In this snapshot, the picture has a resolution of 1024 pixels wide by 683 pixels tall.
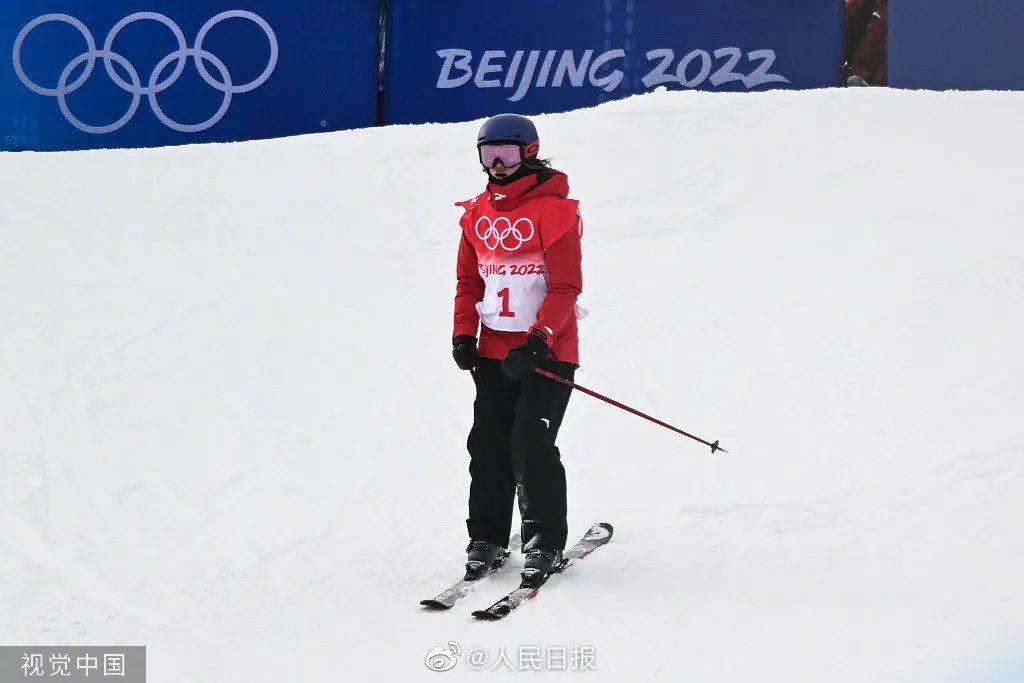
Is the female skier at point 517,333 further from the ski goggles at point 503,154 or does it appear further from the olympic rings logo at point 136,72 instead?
the olympic rings logo at point 136,72

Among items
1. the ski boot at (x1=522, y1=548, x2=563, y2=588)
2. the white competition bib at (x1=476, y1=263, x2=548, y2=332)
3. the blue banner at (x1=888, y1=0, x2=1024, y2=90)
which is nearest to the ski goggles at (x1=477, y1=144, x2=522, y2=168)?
the white competition bib at (x1=476, y1=263, x2=548, y2=332)

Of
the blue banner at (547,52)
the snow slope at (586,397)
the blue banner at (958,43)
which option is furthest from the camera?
the blue banner at (958,43)

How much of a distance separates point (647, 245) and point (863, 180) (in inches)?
78.8

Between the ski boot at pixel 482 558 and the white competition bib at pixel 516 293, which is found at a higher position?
the white competition bib at pixel 516 293

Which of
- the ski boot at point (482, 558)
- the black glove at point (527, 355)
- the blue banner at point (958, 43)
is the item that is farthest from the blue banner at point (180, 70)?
the black glove at point (527, 355)

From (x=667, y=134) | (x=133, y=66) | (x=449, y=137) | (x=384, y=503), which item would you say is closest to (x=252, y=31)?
(x=133, y=66)

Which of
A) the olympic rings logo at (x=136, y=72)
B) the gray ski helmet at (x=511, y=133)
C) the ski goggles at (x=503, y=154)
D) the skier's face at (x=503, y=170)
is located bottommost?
the skier's face at (x=503, y=170)

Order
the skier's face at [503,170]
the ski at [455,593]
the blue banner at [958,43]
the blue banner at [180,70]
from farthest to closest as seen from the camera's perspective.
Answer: the blue banner at [958,43] < the blue banner at [180,70] < the skier's face at [503,170] < the ski at [455,593]

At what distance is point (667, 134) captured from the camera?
40.1 feet

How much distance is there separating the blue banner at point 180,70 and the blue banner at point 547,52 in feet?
1.32

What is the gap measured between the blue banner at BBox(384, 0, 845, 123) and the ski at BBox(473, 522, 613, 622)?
8.82 meters

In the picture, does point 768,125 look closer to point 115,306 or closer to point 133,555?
point 115,306

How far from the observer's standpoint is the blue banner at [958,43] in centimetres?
1400

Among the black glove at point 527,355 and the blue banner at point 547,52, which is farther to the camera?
the blue banner at point 547,52
